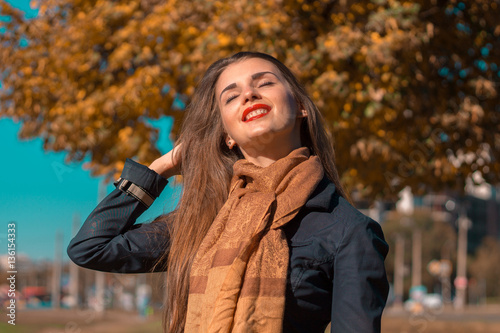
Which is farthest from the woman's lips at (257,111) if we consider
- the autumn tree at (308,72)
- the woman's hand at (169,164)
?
A: the autumn tree at (308,72)

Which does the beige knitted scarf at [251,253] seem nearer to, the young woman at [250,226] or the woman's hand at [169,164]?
the young woman at [250,226]

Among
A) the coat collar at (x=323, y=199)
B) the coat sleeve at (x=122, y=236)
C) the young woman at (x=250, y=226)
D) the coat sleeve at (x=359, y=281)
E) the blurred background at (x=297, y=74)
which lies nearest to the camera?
the coat sleeve at (x=359, y=281)

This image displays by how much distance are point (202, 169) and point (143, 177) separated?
0.19 m

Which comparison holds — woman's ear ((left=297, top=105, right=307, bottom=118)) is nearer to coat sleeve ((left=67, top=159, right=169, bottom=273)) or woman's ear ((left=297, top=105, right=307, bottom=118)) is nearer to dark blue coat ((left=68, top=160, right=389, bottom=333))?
dark blue coat ((left=68, top=160, right=389, bottom=333))

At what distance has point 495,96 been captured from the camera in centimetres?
547

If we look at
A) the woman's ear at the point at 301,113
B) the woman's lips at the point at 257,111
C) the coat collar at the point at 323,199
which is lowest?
the coat collar at the point at 323,199

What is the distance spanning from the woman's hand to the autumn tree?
2.83m

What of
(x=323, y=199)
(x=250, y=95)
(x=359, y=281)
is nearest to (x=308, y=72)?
(x=250, y=95)

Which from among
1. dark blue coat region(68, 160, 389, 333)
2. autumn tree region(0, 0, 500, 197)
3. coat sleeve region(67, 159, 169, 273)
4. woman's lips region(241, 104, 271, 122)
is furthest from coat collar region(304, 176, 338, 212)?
autumn tree region(0, 0, 500, 197)

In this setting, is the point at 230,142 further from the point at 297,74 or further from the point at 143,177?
the point at 297,74

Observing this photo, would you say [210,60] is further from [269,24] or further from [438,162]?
[438,162]

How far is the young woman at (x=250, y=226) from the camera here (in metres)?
1.52

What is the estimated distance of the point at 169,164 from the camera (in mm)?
2062

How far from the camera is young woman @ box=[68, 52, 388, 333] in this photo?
59.9 inches
